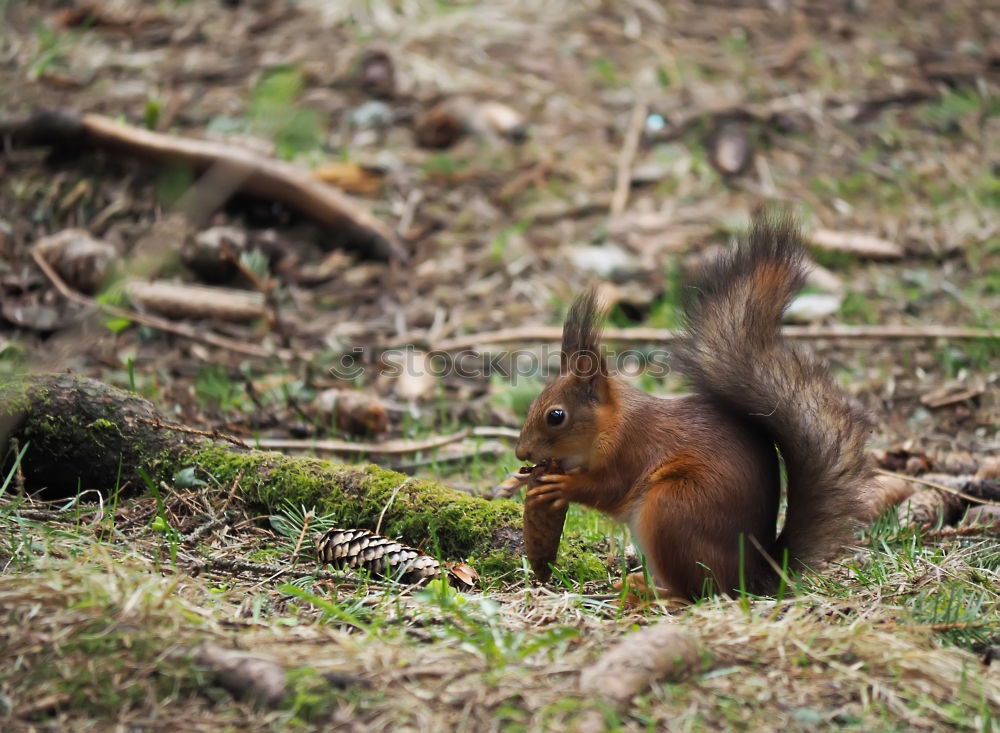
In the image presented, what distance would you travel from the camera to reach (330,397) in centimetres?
390

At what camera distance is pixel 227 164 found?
5.00m

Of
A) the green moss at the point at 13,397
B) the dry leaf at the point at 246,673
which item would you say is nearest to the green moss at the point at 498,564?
the dry leaf at the point at 246,673

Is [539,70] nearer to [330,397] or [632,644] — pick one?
[330,397]

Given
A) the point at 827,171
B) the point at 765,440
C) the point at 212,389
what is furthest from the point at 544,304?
the point at 765,440

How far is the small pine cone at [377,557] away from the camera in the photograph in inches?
98.0

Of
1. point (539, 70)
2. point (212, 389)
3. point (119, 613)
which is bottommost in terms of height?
point (212, 389)

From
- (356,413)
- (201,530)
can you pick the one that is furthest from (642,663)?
(356,413)

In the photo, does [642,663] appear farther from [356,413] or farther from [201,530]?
[356,413]

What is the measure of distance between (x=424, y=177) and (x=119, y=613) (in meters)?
4.06

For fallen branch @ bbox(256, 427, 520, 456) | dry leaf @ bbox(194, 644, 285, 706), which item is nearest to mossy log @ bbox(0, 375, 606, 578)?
fallen branch @ bbox(256, 427, 520, 456)

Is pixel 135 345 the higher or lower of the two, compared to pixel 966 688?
lower

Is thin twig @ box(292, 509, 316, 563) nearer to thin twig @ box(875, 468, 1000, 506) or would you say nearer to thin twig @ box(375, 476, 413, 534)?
thin twig @ box(375, 476, 413, 534)

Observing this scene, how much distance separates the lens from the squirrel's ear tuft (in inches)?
104

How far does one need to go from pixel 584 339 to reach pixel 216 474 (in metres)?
1.00
